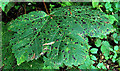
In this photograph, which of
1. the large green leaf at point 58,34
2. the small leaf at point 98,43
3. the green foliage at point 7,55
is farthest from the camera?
the small leaf at point 98,43

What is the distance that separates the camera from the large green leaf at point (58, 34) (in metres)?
1.10

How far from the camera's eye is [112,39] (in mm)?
2084

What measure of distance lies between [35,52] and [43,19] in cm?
36

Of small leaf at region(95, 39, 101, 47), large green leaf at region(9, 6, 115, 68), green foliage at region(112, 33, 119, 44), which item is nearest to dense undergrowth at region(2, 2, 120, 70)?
large green leaf at region(9, 6, 115, 68)

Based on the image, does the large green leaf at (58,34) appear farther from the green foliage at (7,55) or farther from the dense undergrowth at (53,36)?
the green foliage at (7,55)

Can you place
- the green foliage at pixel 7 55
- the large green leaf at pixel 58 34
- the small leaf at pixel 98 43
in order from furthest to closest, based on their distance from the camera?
the small leaf at pixel 98 43
the green foliage at pixel 7 55
the large green leaf at pixel 58 34

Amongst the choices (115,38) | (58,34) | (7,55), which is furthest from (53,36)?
(115,38)

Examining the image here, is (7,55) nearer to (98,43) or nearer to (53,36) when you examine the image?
(53,36)

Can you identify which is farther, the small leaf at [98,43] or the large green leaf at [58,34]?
the small leaf at [98,43]

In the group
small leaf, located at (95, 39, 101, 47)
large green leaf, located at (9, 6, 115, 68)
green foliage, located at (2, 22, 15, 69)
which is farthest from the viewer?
small leaf, located at (95, 39, 101, 47)

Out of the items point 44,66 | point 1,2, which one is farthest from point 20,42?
point 44,66

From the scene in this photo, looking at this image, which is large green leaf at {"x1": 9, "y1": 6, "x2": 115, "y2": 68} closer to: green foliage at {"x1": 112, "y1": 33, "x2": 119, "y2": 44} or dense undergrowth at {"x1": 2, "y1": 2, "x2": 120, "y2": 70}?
dense undergrowth at {"x1": 2, "y1": 2, "x2": 120, "y2": 70}

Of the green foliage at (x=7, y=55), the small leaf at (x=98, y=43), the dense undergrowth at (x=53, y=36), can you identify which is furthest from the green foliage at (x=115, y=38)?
the green foliage at (x=7, y=55)

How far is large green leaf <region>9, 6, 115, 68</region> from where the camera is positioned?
110 cm
